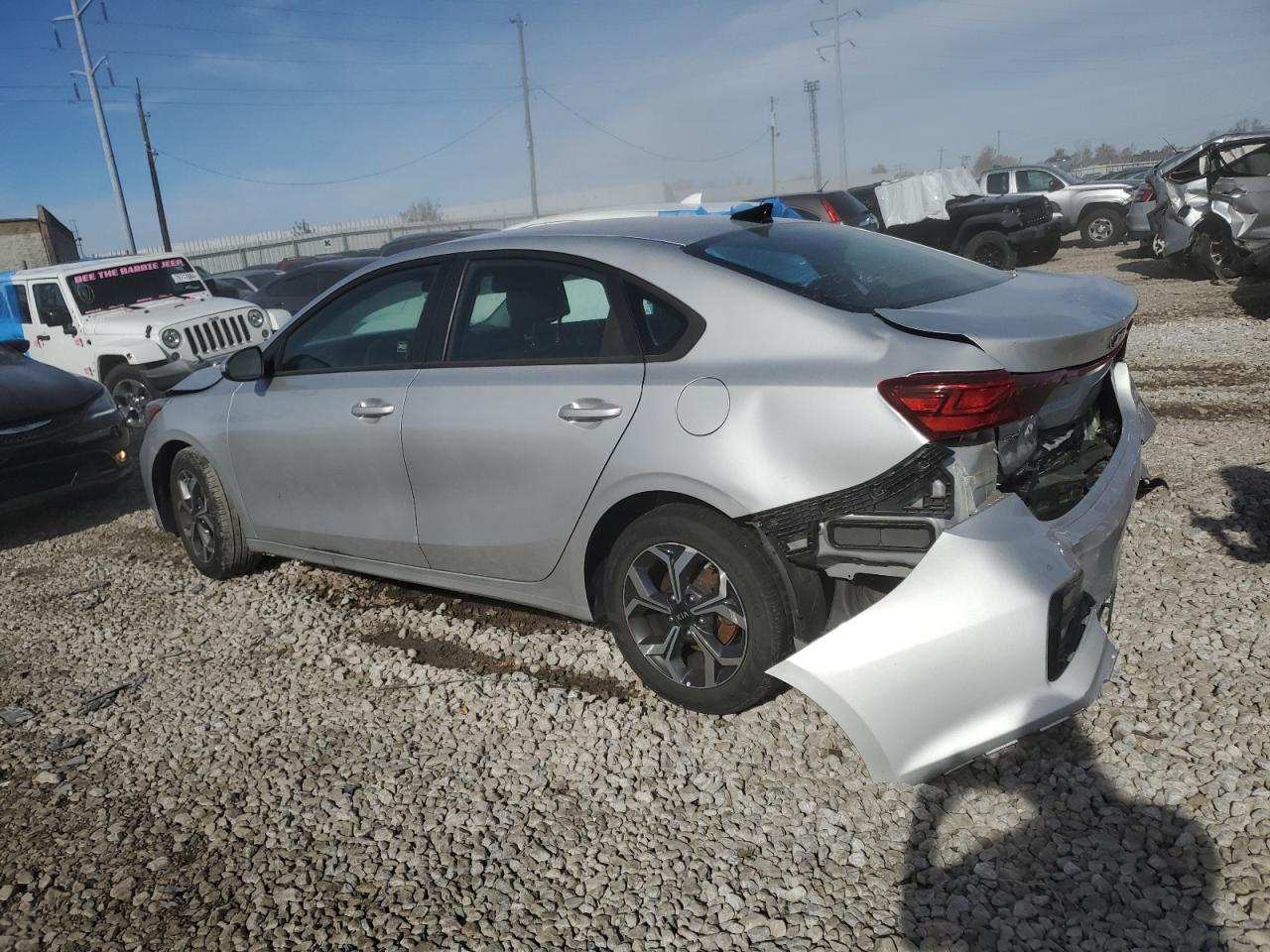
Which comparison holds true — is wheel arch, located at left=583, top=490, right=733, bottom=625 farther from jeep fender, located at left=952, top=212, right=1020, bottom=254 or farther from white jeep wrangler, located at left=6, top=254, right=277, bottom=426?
jeep fender, located at left=952, top=212, right=1020, bottom=254

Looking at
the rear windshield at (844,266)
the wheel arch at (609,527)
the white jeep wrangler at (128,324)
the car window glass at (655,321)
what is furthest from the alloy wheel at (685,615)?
the white jeep wrangler at (128,324)

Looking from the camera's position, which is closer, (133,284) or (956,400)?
(956,400)

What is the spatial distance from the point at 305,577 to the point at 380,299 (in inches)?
66.8

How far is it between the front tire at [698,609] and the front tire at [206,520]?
2.46 m

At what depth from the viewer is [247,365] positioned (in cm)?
439

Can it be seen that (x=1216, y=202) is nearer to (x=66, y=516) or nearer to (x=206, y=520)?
(x=206, y=520)

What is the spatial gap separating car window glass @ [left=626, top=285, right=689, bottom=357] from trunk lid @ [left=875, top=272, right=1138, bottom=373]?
2.09 ft

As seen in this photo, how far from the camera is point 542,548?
3.39 m

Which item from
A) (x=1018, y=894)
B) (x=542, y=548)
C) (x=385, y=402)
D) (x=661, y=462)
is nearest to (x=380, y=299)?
(x=385, y=402)

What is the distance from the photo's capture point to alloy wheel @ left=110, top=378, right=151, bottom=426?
31.0 ft

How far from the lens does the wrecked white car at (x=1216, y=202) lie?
431 inches

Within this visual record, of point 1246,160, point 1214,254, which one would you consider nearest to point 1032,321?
point 1246,160

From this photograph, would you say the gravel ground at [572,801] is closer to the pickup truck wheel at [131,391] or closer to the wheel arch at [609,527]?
the wheel arch at [609,527]

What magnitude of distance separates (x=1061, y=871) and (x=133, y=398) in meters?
9.59
